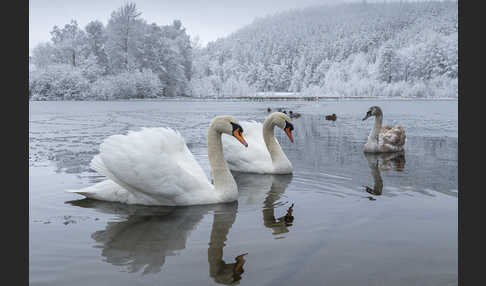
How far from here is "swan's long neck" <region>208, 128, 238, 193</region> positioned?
19.9 ft

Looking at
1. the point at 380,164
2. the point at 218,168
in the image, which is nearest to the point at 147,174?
the point at 218,168

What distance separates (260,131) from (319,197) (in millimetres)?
3493

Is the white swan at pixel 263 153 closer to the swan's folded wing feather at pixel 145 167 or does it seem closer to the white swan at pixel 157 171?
the white swan at pixel 157 171

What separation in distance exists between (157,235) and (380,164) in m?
6.29

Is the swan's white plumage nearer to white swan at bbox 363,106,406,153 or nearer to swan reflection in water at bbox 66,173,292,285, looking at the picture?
swan reflection in water at bbox 66,173,292,285

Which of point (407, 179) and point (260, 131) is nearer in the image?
point (407, 179)

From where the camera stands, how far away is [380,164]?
970 cm

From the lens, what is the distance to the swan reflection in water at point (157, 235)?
12.6 ft

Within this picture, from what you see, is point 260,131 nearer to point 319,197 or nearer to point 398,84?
point 319,197

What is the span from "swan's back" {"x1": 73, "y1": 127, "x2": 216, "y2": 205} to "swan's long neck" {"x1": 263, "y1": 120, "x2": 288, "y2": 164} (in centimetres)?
258

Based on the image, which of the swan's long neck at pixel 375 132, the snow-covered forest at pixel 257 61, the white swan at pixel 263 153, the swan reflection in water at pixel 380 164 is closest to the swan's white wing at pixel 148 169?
the white swan at pixel 263 153

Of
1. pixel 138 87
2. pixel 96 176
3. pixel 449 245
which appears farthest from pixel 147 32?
pixel 449 245

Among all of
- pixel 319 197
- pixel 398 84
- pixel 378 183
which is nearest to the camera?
pixel 319 197

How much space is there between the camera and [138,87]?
190 ft
